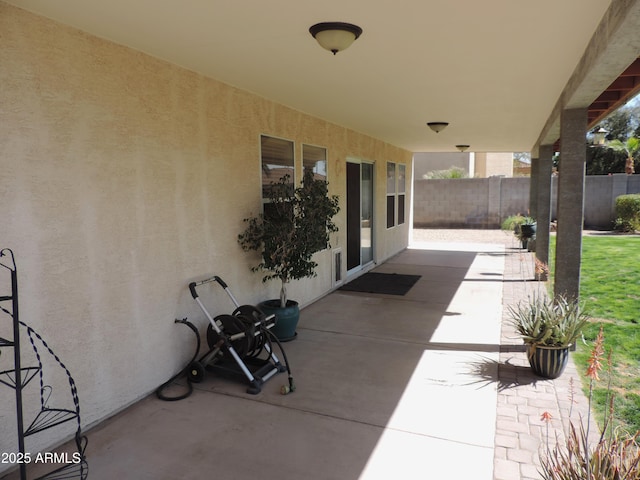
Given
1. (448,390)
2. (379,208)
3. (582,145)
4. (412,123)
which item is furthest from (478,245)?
(448,390)

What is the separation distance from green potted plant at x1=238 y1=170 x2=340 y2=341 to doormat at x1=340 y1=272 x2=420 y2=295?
2.46 m

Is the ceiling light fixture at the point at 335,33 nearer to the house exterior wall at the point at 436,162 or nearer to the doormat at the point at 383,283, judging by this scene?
the doormat at the point at 383,283

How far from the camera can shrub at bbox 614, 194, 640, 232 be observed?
14188 mm

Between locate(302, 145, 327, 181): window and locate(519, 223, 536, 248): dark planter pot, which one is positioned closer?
locate(302, 145, 327, 181): window

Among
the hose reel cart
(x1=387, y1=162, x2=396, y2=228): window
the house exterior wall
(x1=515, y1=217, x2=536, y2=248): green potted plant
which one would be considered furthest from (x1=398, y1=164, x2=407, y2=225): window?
the house exterior wall

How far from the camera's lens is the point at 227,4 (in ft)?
8.36

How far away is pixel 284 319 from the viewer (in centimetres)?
493

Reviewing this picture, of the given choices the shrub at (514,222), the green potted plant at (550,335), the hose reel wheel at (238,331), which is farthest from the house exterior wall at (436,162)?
the hose reel wheel at (238,331)

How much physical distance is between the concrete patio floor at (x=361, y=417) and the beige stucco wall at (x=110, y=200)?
507mm

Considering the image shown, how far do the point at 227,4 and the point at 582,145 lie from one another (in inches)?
140

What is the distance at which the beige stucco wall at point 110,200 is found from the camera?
8.89ft

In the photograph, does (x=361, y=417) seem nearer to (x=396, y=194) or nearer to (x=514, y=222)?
(x=396, y=194)

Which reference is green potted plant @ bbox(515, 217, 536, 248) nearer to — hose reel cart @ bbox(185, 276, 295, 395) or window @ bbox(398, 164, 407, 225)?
window @ bbox(398, 164, 407, 225)

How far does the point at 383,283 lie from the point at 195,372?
4564 mm
